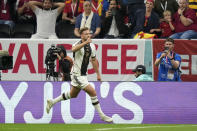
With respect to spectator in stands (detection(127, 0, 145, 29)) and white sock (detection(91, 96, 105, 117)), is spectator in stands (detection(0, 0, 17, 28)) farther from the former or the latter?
white sock (detection(91, 96, 105, 117))

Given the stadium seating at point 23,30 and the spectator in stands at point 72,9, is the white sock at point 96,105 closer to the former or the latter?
the spectator in stands at point 72,9

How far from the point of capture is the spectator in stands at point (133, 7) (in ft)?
48.0

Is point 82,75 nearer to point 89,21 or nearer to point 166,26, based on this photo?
point 89,21

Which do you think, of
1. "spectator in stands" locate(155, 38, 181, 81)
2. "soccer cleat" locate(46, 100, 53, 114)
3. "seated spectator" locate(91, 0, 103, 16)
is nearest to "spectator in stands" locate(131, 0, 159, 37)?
"seated spectator" locate(91, 0, 103, 16)

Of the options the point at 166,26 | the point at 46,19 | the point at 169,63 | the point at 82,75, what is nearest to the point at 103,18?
the point at 46,19

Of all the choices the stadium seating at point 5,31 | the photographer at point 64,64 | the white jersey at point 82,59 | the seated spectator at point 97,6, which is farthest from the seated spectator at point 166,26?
the stadium seating at point 5,31

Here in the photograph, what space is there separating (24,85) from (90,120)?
1578 mm

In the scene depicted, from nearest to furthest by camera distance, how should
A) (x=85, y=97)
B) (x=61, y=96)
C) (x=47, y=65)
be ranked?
(x=61, y=96)
(x=85, y=97)
(x=47, y=65)

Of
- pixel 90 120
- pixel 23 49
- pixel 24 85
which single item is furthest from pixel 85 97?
pixel 23 49

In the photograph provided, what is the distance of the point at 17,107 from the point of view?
37.0 ft

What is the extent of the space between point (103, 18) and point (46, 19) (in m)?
1.55

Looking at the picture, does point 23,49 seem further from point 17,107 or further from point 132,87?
point 132,87

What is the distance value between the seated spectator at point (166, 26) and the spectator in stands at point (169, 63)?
6.46 feet

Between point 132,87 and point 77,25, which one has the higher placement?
point 77,25
